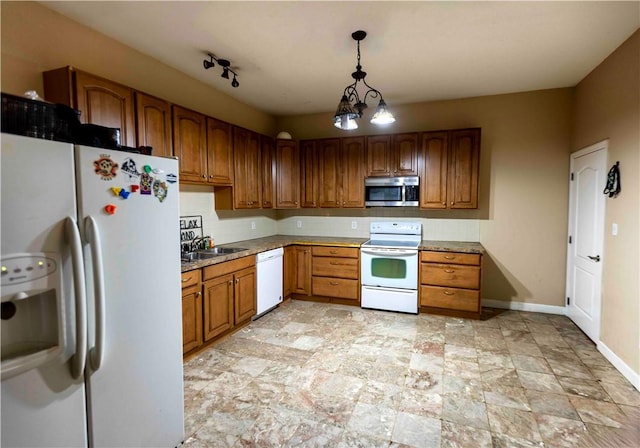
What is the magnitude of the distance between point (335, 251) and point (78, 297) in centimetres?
335

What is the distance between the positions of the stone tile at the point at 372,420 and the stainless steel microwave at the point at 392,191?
2.71 m

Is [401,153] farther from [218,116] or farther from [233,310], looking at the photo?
[233,310]

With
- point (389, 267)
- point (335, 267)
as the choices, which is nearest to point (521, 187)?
point (389, 267)

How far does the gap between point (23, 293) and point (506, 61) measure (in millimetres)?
3983

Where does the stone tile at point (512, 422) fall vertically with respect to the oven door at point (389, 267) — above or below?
below

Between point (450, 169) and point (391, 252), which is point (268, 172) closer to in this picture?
point (391, 252)

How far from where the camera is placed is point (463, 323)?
3.84 metres

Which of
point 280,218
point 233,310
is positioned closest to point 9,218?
point 233,310

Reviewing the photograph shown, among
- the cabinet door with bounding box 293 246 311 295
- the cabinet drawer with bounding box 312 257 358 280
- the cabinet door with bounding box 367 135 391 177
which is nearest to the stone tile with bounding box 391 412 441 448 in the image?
the cabinet drawer with bounding box 312 257 358 280

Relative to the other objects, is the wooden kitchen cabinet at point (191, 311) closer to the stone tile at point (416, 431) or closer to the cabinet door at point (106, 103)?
the cabinet door at point (106, 103)

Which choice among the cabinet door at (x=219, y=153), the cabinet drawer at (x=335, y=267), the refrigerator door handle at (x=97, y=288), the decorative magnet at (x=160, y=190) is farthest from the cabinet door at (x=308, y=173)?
the refrigerator door handle at (x=97, y=288)

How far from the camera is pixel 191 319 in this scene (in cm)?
291

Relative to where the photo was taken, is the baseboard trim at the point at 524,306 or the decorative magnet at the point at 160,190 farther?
the baseboard trim at the point at 524,306

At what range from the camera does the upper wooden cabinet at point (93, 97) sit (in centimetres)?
220
